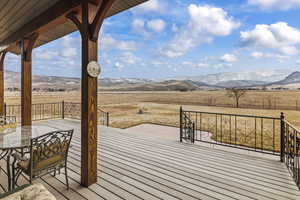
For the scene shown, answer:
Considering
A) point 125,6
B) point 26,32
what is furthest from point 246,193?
point 26,32

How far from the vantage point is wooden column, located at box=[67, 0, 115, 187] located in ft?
7.16

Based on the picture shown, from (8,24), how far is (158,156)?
4.35 meters

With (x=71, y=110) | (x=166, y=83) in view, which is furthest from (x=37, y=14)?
(x=166, y=83)

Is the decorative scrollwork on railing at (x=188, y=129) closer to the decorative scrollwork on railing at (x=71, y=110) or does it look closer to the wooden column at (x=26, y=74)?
the wooden column at (x=26, y=74)

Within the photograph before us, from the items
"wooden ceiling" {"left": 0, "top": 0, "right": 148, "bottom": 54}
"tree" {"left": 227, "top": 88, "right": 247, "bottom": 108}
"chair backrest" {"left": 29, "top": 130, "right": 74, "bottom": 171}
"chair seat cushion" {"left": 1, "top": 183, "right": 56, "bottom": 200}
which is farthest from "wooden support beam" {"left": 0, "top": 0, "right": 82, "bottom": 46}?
"tree" {"left": 227, "top": 88, "right": 247, "bottom": 108}

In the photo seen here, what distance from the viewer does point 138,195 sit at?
199cm

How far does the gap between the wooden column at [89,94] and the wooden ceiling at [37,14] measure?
0.20m

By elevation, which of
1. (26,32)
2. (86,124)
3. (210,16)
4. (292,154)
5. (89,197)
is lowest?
(89,197)

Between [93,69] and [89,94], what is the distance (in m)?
0.34

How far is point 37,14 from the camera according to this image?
3207 mm

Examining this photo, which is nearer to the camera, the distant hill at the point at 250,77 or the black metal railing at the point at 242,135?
the black metal railing at the point at 242,135

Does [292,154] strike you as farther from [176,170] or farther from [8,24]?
[8,24]

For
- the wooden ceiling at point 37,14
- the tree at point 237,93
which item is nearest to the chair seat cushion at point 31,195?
the wooden ceiling at point 37,14

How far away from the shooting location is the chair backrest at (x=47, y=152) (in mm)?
1866
